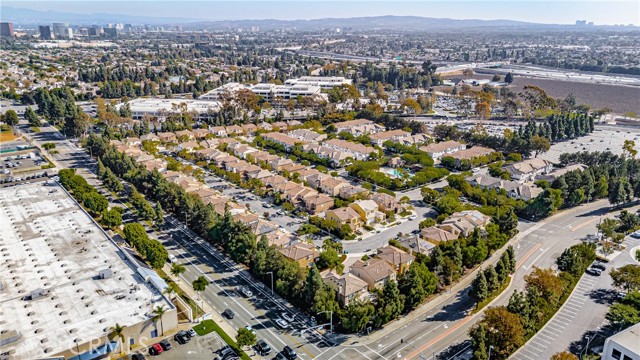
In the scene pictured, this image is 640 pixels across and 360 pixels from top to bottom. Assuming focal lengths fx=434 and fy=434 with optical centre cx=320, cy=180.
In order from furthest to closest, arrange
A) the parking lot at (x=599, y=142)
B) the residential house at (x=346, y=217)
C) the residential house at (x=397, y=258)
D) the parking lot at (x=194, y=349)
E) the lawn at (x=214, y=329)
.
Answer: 1. the parking lot at (x=599, y=142)
2. the residential house at (x=346, y=217)
3. the residential house at (x=397, y=258)
4. the lawn at (x=214, y=329)
5. the parking lot at (x=194, y=349)

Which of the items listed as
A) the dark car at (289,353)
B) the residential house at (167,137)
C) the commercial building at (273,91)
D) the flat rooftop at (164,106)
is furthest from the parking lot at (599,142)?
the flat rooftop at (164,106)

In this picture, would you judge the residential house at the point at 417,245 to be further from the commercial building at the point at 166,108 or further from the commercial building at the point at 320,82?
the commercial building at the point at 320,82

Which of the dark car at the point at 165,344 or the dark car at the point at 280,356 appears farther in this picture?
the dark car at the point at 165,344

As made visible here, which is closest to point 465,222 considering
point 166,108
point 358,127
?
point 358,127

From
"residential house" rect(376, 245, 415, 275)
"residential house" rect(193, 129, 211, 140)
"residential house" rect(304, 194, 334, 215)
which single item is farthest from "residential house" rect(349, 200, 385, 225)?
"residential house" rect(193, 129, 211, 140)

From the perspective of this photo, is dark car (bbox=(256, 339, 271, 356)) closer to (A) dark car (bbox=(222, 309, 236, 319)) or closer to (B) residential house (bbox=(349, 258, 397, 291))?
(A) dark car (bbox=(222, 309, 236, 319))

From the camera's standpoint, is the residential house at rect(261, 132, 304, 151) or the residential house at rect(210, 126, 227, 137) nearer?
the residential house at rect(261, 132, 304, 151)
